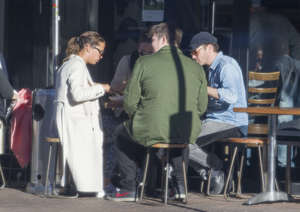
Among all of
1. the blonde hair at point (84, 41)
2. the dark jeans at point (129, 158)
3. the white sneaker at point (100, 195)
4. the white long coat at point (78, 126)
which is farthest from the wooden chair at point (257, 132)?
the blonde hair at point (84, 41)

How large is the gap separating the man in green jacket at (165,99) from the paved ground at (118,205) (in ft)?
1.24

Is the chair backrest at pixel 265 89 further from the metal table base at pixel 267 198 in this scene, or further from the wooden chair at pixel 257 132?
the metal table base at pixel 267 198

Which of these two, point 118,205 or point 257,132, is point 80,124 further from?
point 257,132

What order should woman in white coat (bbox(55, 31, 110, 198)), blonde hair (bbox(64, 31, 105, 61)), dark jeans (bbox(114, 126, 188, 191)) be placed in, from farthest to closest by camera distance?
blonde hair (bbox(64, 31, 105, 61)) < woman in white coat (bbox(55, 31, 110, 198)) < dark jeans (bbox(114, 126, 188, 191))

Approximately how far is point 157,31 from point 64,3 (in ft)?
9.49

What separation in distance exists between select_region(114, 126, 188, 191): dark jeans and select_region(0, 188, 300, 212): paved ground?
0.23 metres

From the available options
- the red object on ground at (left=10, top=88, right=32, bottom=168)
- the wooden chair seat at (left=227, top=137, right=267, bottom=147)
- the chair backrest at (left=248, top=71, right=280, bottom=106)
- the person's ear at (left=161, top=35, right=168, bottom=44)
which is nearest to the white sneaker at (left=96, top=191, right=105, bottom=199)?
the red object on ground at (left=10, top=88, right=32, bottom=168)

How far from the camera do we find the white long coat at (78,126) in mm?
8266

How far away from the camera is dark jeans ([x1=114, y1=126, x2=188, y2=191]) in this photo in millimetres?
8117

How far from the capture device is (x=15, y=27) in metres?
11.1

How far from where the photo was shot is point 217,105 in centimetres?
859

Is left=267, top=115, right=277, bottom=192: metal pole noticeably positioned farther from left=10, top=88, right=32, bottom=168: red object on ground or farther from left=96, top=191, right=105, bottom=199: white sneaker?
left=10, top=88, right=32, bottom=168: red object on ground

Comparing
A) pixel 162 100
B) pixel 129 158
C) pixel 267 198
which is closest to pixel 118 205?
pixel 129 158

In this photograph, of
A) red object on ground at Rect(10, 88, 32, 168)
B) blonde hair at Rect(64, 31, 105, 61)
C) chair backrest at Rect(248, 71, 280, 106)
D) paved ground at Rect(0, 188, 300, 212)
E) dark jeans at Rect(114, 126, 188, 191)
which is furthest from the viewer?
red object on ground at Rect(10, 88, 32, 168)
